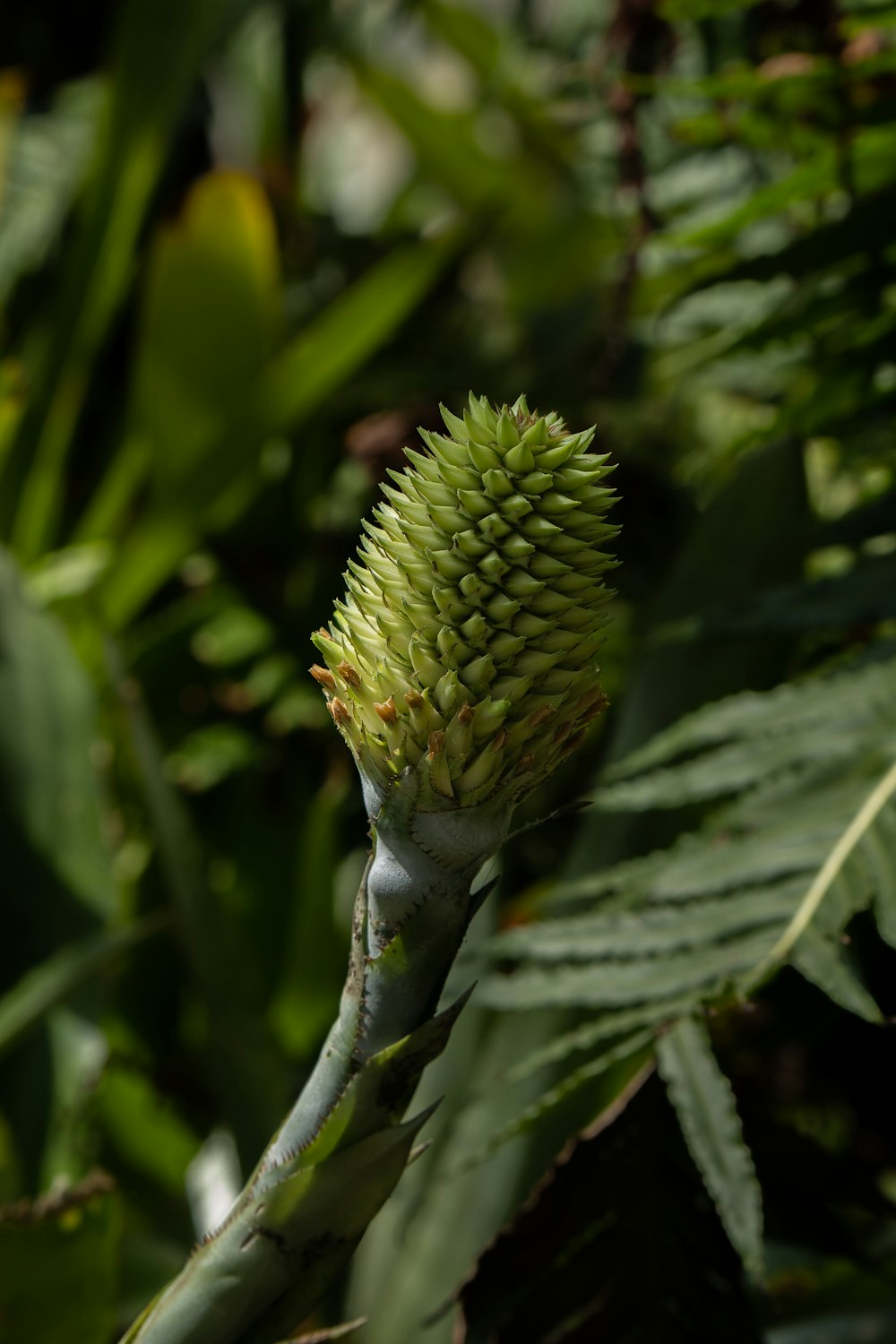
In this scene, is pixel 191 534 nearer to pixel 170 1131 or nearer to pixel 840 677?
pixel 170 1131

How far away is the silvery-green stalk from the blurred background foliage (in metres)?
0.08

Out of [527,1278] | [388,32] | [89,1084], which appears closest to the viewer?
[527,1278]

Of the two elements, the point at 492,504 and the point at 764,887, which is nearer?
the point at 492,504

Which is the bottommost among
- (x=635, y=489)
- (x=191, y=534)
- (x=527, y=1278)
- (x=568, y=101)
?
(x=527, y=1278)

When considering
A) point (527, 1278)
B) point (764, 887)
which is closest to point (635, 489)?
point (764, 887)

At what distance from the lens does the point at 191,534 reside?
1.20 m

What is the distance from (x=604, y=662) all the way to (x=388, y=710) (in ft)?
2.23

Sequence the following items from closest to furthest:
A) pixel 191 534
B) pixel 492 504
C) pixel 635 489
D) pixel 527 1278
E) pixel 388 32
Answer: pixel 492 504, pixel 527 1278, pixel 635 489, pixel 191 534, pixel 388 32

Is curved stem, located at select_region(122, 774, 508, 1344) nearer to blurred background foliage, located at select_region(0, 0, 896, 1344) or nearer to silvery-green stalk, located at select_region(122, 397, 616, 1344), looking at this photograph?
silvery-green stalk, located at select_region(122, 397, 616, 1344)

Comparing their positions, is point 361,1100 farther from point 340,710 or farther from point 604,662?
point 604,662

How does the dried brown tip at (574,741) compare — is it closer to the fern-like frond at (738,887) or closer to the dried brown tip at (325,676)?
the dried brown tip at (325,676)

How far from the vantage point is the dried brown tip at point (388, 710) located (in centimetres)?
28

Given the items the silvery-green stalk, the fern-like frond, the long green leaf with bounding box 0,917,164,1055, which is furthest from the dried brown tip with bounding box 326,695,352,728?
the long green leaf with bounding box 0,917,164,1055

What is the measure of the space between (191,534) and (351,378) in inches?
10.6
